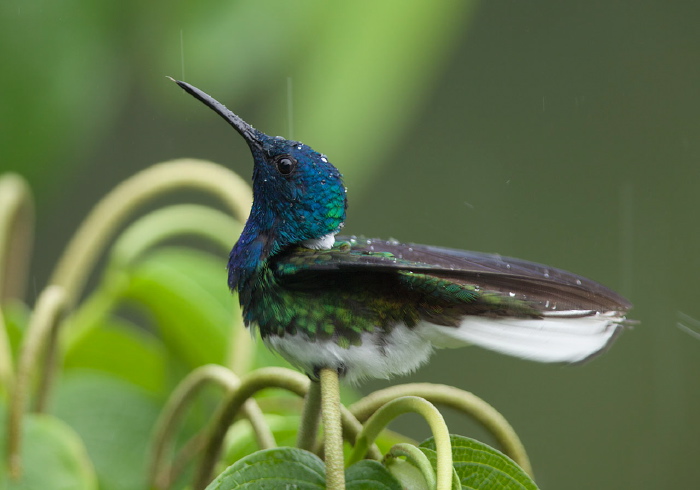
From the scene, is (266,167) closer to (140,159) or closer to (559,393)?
(140,159)

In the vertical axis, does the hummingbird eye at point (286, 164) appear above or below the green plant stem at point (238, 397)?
above

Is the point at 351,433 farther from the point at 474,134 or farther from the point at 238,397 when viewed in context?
the point at 474,134

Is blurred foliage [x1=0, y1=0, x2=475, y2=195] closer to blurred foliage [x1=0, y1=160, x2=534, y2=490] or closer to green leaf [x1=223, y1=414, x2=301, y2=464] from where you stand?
blurred foliage [x1=0, y1=160, x2=534, y2=490]

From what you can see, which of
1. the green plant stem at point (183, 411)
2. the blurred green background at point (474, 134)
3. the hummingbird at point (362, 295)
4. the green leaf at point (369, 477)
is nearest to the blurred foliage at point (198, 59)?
the blurred green background at point (474, 134)

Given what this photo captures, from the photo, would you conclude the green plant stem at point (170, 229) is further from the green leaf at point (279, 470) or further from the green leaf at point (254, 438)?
the green leaf at point (279, 470)

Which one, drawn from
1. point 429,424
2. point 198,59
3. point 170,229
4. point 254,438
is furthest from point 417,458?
point 198,59

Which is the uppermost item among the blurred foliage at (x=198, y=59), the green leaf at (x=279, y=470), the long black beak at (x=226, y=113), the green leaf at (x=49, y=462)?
the blurred foliage at (x=198, y=59)
